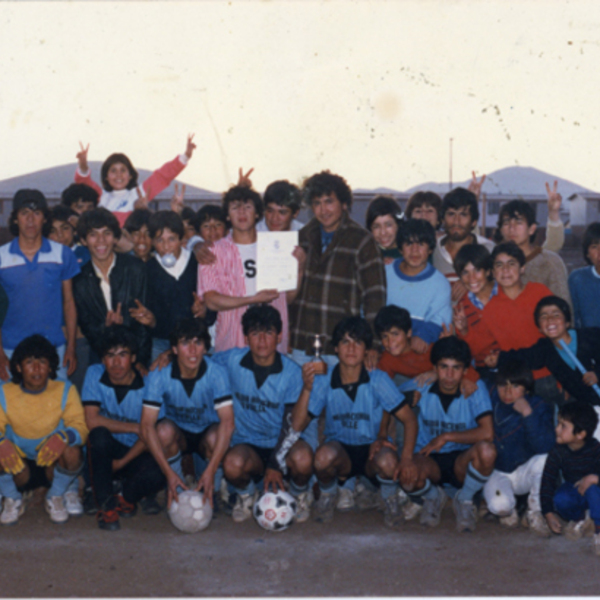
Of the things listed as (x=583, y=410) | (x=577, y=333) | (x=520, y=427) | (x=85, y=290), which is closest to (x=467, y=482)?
(x=520, y=427)

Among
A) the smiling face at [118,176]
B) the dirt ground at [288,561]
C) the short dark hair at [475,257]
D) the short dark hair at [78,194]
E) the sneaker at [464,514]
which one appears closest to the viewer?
the dirt ground at [288,561]

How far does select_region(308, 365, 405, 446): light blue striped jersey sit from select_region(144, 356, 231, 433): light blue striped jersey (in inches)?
22.5

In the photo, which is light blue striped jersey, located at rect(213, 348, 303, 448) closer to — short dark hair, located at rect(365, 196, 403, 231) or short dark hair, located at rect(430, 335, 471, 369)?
short dark hair, located at rect(430, 335, 471, 369)

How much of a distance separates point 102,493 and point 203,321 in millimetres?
1247

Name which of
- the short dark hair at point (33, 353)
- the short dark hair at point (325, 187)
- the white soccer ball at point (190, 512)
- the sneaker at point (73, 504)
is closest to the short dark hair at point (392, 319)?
the short dark hair at point (325, 187)

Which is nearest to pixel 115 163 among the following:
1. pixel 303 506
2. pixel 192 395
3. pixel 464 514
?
pixel 192 395

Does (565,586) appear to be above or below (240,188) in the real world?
below

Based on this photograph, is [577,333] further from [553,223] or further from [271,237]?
[271,237]

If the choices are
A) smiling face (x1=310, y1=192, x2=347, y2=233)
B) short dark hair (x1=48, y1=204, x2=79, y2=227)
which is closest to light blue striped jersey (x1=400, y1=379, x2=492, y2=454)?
smiling face (x1=310, y1=192, x2=347, y2=233)

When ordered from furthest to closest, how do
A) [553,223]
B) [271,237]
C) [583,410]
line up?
[553,223], [271,237], [583,410]

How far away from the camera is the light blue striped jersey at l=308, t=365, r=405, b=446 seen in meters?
4.73

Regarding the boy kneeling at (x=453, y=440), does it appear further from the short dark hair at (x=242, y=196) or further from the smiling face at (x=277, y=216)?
the short dark hair at (x=242, y=196)

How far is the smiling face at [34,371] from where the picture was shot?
15.4ft

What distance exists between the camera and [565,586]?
12.0 ft
